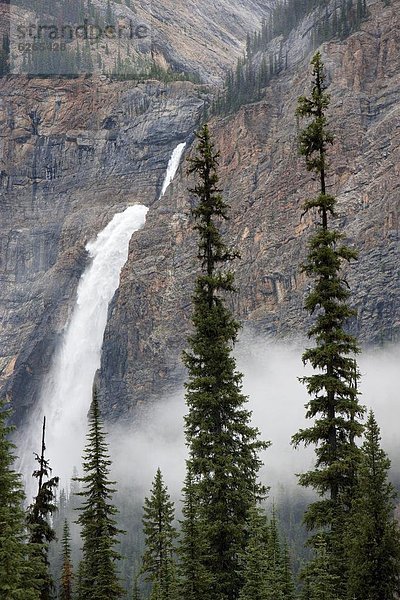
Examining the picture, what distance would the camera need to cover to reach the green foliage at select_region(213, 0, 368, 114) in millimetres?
145000

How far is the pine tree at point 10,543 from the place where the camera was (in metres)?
19.0

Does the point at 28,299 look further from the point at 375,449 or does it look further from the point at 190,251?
the point at 375,449

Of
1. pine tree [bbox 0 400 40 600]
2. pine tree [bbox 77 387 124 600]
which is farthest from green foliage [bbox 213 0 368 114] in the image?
pine tree [bbox 0 400 40 600]

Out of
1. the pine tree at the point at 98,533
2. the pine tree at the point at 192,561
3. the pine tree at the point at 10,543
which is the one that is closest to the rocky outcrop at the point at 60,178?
the pine tree at the point at 98,533

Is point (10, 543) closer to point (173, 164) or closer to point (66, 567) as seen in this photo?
point (66, 567)

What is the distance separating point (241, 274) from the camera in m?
133

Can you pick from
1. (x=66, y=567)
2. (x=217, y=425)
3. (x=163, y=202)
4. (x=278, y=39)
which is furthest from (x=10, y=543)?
(x=278, y=39)

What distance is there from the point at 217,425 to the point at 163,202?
131251 mm

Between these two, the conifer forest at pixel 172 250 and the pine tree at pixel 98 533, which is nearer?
the pine tree at pixel 98 533

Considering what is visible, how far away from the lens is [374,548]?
63.2 ft

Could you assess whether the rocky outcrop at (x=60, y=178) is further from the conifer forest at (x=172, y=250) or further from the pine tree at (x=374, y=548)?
the pine tree at (x=374, y=548)

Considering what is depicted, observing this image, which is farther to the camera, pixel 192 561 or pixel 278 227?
pixel 278 227

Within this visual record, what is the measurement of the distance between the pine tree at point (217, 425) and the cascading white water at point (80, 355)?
115911 mm

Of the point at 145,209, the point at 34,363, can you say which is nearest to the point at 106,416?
the point at 34,363
